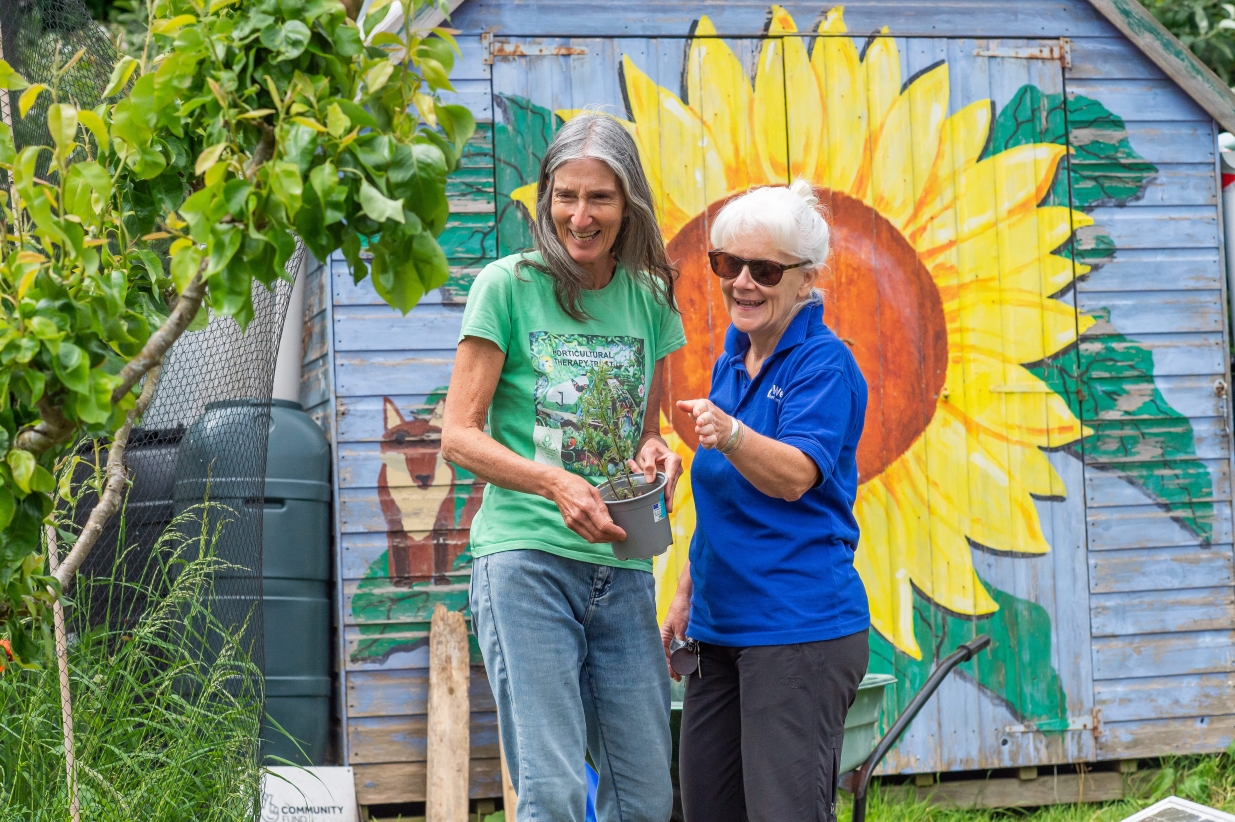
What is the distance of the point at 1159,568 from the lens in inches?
→ 192

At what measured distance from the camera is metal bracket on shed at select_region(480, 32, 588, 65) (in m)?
4.51

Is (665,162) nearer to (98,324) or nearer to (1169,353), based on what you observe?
(1169,353)

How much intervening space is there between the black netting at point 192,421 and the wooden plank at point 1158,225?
3.39 meters

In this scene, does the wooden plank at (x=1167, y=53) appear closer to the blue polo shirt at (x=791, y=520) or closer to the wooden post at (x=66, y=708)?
the blue polo shirt at (x=791, y=520)

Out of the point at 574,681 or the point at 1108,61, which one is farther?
the point at 1108,61

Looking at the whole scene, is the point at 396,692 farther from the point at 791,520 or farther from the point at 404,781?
the point at 791,520

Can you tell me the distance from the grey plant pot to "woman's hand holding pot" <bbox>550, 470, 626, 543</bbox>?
0.12ft

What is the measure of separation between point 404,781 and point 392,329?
5.55 feet

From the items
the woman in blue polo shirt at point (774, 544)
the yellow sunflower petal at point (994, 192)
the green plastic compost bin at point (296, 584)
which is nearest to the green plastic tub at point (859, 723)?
the woman in blue polo shirt at point (774, 544)

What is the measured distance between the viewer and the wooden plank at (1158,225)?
4.90 metres

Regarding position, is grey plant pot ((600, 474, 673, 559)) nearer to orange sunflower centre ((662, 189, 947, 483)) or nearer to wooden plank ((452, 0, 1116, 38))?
orange sunflower centre ((662, 189, 947, 483))

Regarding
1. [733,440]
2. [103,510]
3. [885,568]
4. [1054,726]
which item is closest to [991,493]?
[885,568]

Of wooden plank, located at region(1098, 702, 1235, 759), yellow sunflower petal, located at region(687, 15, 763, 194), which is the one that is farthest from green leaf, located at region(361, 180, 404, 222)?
wooden plank, located at region(1098, 702, 1235, 759)

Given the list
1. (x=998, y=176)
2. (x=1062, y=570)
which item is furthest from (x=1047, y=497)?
(x=998, y=176)
